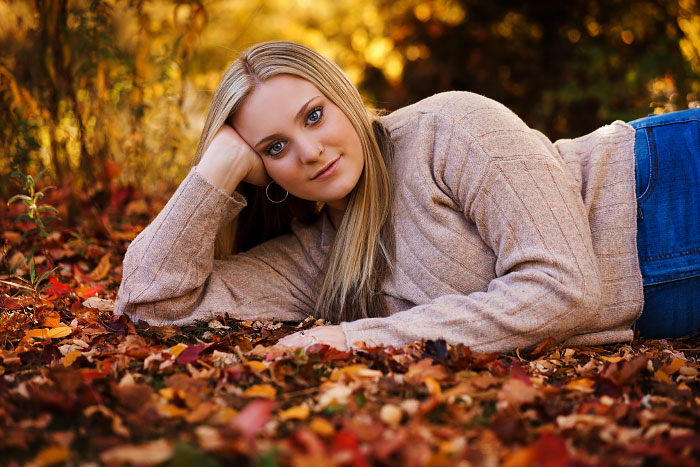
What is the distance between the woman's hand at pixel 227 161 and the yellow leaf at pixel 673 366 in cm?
161

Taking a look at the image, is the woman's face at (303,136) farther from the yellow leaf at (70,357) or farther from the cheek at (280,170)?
the yellow leaf at (70,357)

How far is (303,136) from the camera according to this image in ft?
7.89

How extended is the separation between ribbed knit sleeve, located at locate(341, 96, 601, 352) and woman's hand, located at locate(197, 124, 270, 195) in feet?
2.47

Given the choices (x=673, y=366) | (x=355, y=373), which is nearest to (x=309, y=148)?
(x=355, y=373)

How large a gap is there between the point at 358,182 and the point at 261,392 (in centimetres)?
111

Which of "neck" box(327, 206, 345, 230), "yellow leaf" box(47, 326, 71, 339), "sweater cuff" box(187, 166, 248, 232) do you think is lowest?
"yellow leaf" box(47, 326, 71, 339)

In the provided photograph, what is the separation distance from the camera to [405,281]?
2473 millimetres

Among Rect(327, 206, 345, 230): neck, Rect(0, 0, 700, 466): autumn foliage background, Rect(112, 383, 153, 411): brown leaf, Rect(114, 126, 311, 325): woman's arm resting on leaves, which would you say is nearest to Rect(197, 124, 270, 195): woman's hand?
Rect(114, 126, 311, 325): woman's arm resting on leaves

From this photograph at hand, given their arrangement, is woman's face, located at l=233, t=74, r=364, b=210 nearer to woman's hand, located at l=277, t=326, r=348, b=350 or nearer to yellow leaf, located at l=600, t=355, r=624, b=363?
woman's hand, located at l=277, t=326, r=348, b=350

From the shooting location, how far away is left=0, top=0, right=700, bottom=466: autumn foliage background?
1.37 meters

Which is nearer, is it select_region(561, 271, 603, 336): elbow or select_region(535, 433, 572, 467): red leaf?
select_region(535, 433, 572, 467): red leaf

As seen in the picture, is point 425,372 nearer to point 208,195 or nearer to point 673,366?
point 673,366

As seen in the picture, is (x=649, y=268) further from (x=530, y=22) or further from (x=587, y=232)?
(x=530, y=22)

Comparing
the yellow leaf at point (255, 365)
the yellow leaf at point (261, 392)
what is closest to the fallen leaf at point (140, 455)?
the yellow leaf at point (261, 392)
